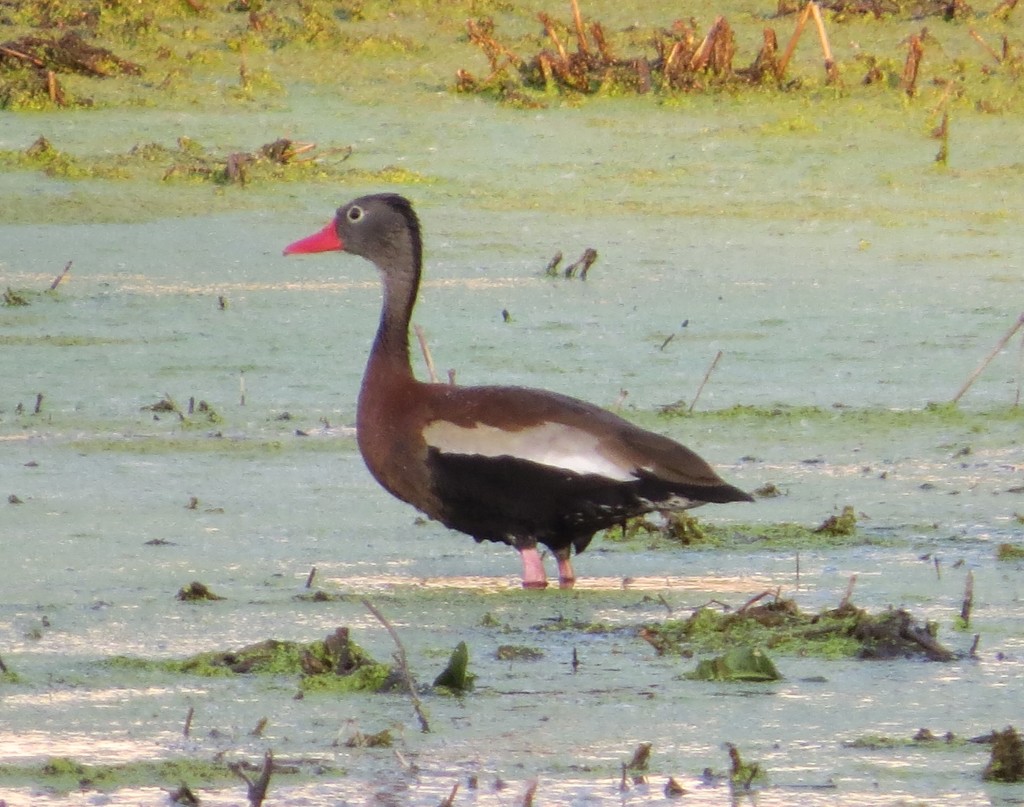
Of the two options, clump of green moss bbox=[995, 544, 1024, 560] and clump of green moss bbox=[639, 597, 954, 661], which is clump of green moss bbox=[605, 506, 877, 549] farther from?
clump of green moss bbox=[639, 597, 954, 661]

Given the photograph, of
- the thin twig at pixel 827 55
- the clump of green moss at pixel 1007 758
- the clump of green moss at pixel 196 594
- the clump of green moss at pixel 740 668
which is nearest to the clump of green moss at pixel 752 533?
the clump of green moss at pixel 196 594

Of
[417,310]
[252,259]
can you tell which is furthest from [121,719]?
[252,259]

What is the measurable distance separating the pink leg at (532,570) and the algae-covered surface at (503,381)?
0.06 metres

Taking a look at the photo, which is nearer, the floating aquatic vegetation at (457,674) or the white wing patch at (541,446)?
the floating aquatic vegetation at (457,674)

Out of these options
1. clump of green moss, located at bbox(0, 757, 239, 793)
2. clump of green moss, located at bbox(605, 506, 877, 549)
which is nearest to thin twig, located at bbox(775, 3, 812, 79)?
clump of green moss, located at bbox(605, 506, 877, 549)

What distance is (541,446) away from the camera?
450 cm

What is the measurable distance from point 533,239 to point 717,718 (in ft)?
18.3

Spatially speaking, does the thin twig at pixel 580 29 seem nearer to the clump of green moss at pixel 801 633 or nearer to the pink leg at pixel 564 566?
the pink leg at pixel 564 566

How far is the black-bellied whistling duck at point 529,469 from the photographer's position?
14.6 feet

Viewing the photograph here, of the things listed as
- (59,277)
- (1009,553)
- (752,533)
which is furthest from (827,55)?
(1009,553)

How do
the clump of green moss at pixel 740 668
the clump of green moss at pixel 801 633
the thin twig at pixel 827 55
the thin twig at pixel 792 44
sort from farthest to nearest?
the thin twig at pixel 827 55 < the thin twig at pixel 792 44 < the clump of green moss at pixel 801 633 < the clump of green moss at pixel 740 668

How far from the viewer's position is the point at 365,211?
532 centimetres

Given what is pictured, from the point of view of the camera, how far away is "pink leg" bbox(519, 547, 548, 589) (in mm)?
4445

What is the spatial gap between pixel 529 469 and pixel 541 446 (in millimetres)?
53
